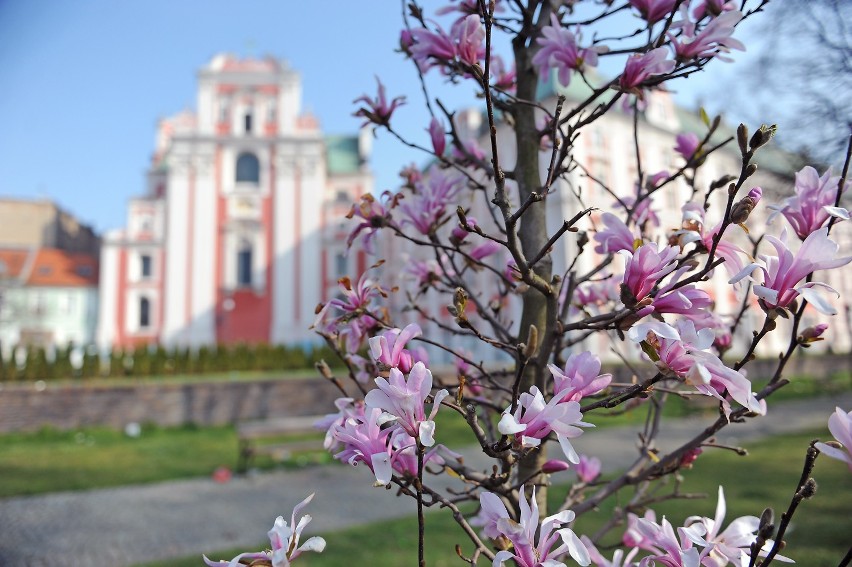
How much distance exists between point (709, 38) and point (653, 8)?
7.4 inches

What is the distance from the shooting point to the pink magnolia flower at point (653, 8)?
1.36m

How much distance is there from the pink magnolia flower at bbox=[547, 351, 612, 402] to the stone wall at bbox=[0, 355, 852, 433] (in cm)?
1214

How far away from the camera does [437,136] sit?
64.4 inches

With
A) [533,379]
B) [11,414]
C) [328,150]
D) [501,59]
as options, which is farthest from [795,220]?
[328,150]

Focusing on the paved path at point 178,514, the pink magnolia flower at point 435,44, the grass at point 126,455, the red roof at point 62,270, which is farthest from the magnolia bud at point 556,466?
the red roof at point 62,270

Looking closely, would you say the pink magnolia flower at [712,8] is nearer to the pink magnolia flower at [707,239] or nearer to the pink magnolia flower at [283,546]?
the pink magnolia flower at [707,239]

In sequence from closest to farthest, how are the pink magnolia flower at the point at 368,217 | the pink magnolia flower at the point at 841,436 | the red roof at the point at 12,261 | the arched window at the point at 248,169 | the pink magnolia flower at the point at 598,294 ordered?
1. the pink magnolia flower at the point at 841,436
2. the pink magnolia flower at the point at 368,217
3. the pink magnolia flower at the point at 598,294
4. the arched window at the point at 248,169
5. the red roof at the point at 12,261

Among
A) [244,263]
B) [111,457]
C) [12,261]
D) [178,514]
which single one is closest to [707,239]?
[178,514]

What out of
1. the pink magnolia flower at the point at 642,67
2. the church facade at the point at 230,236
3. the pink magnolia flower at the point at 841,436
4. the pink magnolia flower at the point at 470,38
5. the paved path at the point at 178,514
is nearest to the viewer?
the pink magnolia flower at the point at 841,436

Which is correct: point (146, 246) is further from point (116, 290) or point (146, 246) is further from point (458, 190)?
point (458, 190)

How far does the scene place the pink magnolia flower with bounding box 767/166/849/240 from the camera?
1.06 m

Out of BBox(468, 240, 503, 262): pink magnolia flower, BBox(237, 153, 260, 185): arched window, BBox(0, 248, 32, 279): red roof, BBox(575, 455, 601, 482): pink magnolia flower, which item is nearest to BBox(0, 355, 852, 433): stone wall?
BBox(575, 455, 601, 482): pink magnolia flower

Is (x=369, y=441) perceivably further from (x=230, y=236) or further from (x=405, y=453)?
(x=230, y=236)

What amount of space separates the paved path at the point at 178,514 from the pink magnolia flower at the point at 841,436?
4.78 meters
